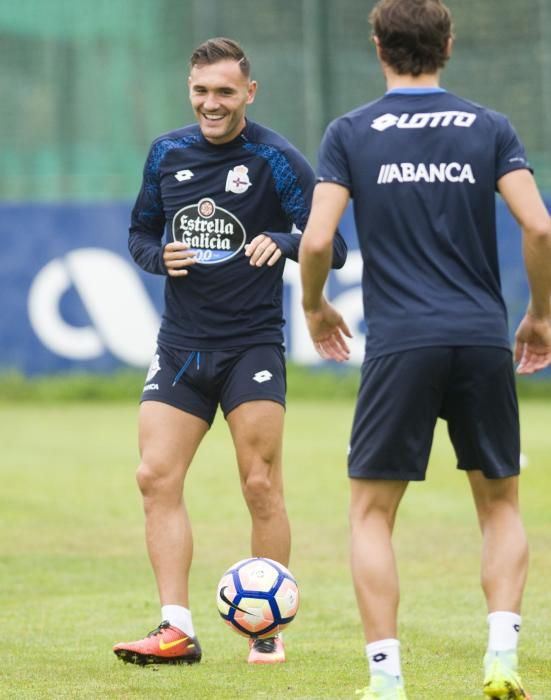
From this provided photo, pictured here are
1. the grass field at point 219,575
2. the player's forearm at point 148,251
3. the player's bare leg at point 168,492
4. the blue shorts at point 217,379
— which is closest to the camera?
the grass field at point 219,575

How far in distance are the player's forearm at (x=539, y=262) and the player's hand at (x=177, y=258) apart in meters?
1.84

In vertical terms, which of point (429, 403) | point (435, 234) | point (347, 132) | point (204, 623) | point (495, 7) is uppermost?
point (495, 7)

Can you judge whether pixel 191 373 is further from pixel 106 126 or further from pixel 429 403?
pixel 106 126

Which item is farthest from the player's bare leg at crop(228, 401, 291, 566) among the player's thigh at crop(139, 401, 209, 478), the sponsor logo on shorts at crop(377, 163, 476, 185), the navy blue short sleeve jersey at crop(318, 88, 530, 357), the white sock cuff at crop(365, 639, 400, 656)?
the sponsor logo on shorts at crop(377, 163, 476, 185)

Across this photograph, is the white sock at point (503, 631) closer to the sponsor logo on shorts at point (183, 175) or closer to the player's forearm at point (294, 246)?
the player's forearm at point (294, 246)

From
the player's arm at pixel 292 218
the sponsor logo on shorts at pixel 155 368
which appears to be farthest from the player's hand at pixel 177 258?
the sponsor logo on shorts at pixel 155 368

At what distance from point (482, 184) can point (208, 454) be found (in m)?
11.0

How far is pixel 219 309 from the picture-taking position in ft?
22.1

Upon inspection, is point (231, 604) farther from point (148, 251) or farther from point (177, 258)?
point (148, 251)

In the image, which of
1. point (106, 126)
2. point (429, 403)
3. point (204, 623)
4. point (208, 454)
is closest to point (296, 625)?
point (204, 623)

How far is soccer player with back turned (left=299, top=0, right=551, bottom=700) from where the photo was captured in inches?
202

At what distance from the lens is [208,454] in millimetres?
15930

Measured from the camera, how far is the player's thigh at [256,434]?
21.8ft

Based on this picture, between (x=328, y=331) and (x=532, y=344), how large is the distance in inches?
27.0
